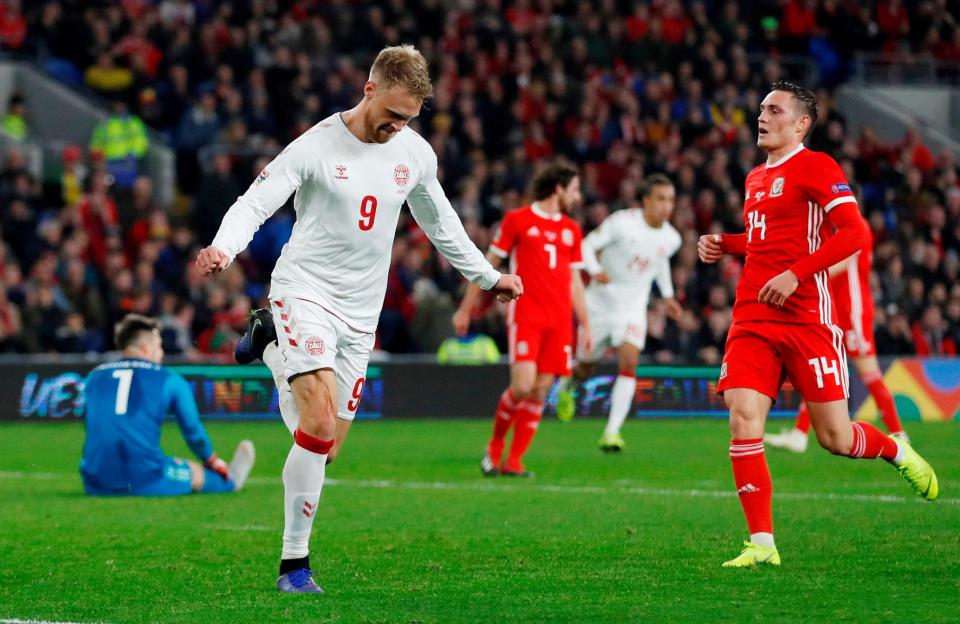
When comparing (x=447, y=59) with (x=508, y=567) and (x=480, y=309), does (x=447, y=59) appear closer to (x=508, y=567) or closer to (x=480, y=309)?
(x=480, y=309)

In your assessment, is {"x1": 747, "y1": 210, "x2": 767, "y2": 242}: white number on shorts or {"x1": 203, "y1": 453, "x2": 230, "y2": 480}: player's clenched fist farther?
{"x1": 203, "y1": 453, "x2": 230, "y2": 480}: player's clenched fist

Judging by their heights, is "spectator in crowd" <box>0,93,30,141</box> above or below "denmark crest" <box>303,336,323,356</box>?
above

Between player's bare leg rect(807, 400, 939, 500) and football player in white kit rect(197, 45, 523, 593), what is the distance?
5.41 ft

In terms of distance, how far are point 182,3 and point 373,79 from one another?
18162 mm

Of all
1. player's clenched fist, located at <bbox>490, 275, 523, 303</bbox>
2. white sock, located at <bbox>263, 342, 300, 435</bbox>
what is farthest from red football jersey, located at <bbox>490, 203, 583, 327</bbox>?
white sock, located at <bbox>263, 342, 300, 435</bbox>

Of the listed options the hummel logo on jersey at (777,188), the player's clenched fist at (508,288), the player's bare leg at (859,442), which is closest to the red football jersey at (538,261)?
the player's bare leg at (859,442)

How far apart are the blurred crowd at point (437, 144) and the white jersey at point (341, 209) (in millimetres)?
11978

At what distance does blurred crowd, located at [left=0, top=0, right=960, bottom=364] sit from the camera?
19.7m

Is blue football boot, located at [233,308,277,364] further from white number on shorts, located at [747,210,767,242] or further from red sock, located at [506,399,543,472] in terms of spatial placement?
red sock, located at [506,399,543,472]

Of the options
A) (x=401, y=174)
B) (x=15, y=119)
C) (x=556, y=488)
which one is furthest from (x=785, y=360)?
(x=15, y=119)

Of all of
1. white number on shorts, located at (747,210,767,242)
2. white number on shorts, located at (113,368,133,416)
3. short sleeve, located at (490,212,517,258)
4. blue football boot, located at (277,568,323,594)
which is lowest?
blue football boot, located at (277,568,323,594)

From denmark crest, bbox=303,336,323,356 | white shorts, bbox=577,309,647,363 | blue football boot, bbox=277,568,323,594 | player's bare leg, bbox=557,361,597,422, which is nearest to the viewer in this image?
blue football boot, bbox=277,568,323,594

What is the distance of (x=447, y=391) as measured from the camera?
19328 millimetres

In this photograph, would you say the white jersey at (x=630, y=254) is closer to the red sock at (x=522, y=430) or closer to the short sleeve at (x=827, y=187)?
the red sock at (x=522, y=430)
